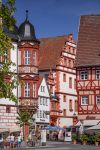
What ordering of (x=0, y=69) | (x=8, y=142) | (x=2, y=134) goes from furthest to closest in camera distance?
(x=2, y=134), (x=8, y=142), (x=0, y=69)

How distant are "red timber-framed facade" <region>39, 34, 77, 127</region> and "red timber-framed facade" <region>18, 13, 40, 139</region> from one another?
14046mm

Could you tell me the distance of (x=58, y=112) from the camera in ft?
223

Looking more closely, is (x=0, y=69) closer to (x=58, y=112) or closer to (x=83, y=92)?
(x=83, y=92)

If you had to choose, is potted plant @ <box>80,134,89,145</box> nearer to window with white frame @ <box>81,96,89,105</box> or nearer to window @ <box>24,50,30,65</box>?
window with white frame @ <box>81,96,89,105</box>

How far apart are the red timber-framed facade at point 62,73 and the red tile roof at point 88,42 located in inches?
462

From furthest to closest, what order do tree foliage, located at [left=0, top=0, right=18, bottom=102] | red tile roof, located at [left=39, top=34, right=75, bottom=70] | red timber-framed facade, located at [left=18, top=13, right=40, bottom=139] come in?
red tile roof, located at [left=39, top=34, right=75, bottom=70]
red timber-framed facade, located at [left=18, top=13, right=40, bottom=139]
tree foliage, located at [left=0, top=0, right=18, bottom=102]

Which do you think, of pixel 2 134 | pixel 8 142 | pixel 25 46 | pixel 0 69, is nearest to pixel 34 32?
pixel 25 46

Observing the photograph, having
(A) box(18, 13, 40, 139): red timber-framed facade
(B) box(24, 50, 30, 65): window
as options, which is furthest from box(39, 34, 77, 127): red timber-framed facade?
(B) box(24, 50, 30, 65): window

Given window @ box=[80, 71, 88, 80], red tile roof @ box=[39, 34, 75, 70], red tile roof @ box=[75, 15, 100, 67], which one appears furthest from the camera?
red tile roof @ box=[39, 34, 75, 70]

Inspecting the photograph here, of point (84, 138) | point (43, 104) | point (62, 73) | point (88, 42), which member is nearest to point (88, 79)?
point (88, 42)

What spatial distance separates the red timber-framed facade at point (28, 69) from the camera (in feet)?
171

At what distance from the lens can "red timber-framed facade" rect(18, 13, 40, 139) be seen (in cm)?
5209

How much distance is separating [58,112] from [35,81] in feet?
52.1

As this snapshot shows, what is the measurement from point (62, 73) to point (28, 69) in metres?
18.0
